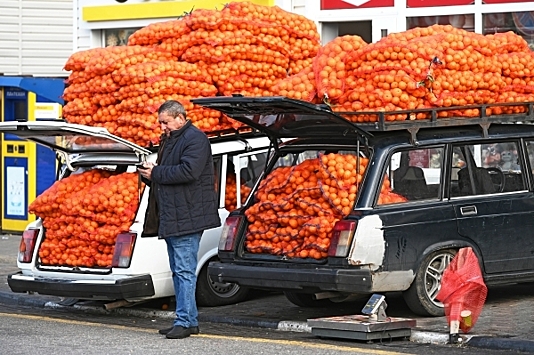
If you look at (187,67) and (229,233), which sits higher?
(187,67)

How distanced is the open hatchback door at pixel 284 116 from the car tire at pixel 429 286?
4.11 feet

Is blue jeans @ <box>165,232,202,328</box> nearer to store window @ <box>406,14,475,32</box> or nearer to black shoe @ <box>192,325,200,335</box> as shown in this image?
black shoe @ <box>192,325,200,335</box>

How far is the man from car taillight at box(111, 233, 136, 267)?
3.32 feet

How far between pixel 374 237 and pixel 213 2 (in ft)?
28.7

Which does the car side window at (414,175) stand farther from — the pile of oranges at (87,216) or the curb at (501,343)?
the pile of oranges at (87,216)

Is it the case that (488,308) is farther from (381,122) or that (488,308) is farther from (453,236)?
(381,122)

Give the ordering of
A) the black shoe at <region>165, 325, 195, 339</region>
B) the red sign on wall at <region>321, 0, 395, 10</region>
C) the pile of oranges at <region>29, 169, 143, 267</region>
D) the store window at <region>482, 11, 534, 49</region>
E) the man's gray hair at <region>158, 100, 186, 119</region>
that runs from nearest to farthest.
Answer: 1. the black shoe at <region>165, 325, 195, 339</region>
2. the man's gray hair at <region>158, 100, 186, 119</region>
3. the pile of oranges at <region>29, 169, 143, 267</region>
4. the store window at <region>482, 11, 534, 49</region>
5. the red sign on wall at <region>321, 0, 395, 10</region>

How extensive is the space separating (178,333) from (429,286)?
2267 millimetres

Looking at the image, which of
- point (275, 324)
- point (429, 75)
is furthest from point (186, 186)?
point (429, 75)

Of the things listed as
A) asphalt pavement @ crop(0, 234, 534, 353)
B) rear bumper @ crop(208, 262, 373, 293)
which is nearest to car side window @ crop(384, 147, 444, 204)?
rear bumper @ crop(208, 262, 373, 293)

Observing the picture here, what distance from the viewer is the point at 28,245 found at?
1271cm

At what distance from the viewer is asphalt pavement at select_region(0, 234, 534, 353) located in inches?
400

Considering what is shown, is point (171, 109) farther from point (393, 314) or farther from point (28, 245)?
point (393, 314)

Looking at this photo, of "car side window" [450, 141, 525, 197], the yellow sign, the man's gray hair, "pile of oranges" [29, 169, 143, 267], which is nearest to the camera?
the man's gray hair
